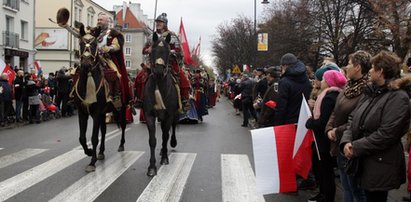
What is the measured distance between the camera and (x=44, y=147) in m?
10.5

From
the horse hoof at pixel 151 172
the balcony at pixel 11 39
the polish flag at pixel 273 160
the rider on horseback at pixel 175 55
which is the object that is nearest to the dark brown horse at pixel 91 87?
the rider on horseback at pixel 175 55

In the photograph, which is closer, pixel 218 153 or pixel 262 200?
pixel 262 200

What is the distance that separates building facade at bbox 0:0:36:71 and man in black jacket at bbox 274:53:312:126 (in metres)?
31.2

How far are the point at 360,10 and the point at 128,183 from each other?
88.0 feet

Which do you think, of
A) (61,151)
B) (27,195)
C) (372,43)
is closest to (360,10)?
(372,43)

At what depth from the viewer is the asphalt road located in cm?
626

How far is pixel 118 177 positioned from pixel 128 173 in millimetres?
332

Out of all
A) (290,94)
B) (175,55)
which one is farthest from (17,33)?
(290,94)

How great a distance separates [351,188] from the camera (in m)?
4.66

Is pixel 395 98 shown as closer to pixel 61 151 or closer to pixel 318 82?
pixel 318 82

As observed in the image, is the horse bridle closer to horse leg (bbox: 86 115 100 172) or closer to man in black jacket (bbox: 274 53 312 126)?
horse leg (bbox: 86 115 100 172)

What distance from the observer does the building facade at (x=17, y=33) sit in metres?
33.7

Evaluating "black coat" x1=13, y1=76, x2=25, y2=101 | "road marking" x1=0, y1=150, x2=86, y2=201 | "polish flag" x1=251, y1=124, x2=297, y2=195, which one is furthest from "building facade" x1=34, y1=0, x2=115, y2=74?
"polish flag" x1=251, y1=124, x2=297, y2=195

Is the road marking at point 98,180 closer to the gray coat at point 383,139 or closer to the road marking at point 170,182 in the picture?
the road marking at point 170,182
